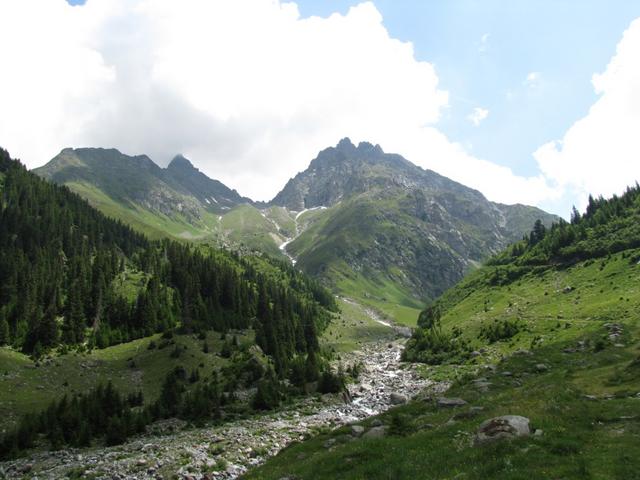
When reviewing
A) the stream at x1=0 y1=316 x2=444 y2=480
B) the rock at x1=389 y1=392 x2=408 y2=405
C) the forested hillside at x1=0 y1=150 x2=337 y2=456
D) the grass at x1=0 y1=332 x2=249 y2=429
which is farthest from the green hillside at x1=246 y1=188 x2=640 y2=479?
the grass at x1=0 y1=332 x2=249 y2=429

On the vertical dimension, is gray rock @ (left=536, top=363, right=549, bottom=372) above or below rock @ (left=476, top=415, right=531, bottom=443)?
below

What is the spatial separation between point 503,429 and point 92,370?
260 feet

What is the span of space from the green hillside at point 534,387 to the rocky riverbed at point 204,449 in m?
8.92

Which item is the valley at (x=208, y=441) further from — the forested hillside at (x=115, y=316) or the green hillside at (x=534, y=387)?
the green hillside at (x=534, y=387)

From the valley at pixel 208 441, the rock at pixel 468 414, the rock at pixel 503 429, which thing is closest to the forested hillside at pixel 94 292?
the valley at pixel 208 441

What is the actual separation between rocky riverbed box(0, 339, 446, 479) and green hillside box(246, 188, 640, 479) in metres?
8.92

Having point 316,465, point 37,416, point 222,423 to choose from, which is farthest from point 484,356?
point 37,416

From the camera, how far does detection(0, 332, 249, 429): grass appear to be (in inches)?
2559

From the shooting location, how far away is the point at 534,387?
1793 inches

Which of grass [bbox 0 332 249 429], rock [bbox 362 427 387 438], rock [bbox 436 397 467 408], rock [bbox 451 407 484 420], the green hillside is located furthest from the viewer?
grass [bbox 0 332 249 429]

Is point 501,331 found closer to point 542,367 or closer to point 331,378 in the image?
point 542,367

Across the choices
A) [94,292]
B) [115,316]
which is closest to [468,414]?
[115,316]

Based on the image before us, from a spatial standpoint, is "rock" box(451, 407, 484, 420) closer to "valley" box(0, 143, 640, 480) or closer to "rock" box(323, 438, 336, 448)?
"valley" box(0, 143, 640, 480)

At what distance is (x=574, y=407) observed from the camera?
30.3 meters
